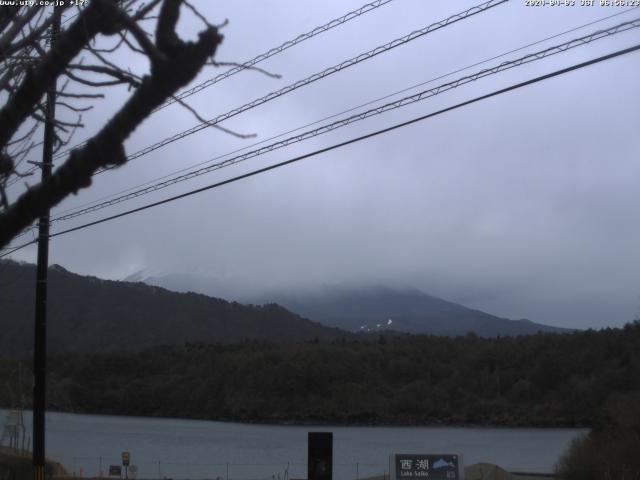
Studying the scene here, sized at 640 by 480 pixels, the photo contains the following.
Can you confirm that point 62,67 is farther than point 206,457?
No

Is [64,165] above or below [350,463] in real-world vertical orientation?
above

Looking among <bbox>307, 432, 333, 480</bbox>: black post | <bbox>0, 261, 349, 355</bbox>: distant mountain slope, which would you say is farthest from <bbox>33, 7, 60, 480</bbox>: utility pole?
<bbox>0, 261, 349, 355</bbox>: distant mountain slope

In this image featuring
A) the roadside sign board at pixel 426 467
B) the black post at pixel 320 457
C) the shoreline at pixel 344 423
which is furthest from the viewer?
the shoreline at pixel 344 423

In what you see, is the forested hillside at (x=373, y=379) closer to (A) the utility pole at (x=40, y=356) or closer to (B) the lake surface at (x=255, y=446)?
(B) the lake surface at (x=255, y=446)

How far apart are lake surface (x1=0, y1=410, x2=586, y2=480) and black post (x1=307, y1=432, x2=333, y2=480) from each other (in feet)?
67.2

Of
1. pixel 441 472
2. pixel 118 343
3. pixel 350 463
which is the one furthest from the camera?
pixel 118 343

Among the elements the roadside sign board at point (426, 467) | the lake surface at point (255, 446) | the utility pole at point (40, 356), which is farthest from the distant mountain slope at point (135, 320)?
the utility pole at point (40, 356)

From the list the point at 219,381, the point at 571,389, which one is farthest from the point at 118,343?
the point at 571,389

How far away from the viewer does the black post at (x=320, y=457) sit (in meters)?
17.2

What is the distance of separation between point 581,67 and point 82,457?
131 feet

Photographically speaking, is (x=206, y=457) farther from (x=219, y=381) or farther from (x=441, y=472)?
(x=219, y=381)

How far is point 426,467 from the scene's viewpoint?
73.1 feet

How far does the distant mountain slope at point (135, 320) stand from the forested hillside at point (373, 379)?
938 centimetres

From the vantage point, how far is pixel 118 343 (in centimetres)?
10162
